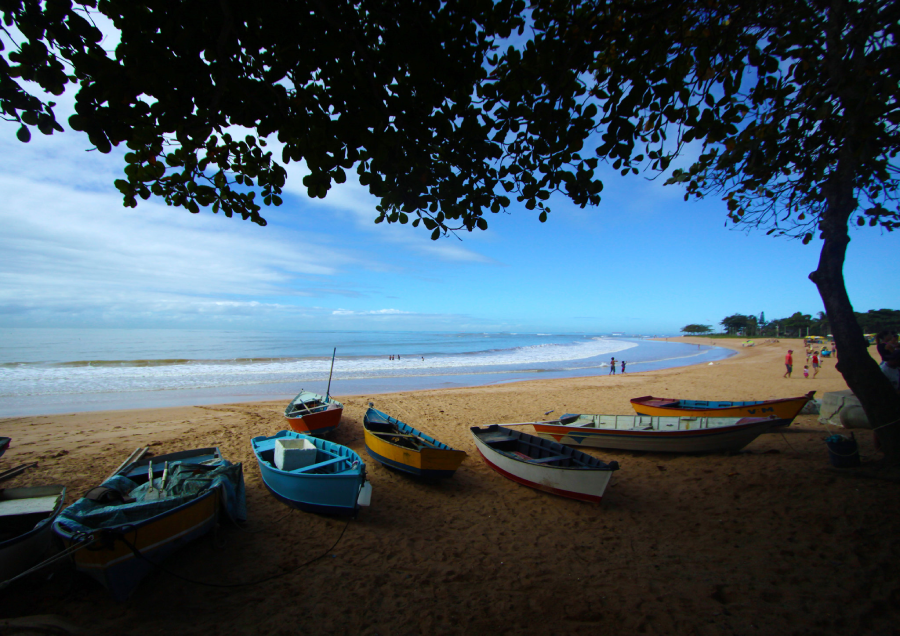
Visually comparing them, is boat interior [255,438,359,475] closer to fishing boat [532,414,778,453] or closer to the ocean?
fishing boat [532,414,778,453]

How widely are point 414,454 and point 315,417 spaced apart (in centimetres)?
374

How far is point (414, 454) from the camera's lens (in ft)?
23.7

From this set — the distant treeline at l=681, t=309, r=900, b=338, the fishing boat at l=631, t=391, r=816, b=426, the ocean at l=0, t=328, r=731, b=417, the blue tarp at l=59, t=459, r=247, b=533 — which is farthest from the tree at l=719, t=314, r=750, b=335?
the blue tarp at l=59, t=459, r=247, b=533

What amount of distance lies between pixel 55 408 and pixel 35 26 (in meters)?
17.4

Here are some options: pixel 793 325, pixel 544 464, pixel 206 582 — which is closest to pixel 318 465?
pixel 206 582

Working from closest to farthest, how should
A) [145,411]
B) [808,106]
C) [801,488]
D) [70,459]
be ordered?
[808,106] → [801,488] → [70,459] → [145,411]

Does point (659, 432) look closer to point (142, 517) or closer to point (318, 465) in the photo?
point (318, 465)

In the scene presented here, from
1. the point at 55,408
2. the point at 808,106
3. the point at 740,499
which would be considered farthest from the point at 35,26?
the point at 55,408

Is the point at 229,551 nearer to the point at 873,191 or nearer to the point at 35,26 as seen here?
the point at 35,26

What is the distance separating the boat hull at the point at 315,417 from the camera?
9.73 m

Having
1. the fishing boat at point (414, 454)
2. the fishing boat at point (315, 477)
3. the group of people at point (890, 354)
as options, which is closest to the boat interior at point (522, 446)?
the fishing boat at point (414, 454)

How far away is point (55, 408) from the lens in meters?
14.6

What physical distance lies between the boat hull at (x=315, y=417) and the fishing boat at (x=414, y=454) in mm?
1681

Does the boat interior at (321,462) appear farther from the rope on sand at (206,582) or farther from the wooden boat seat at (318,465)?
the rope on sand at (206,582)
